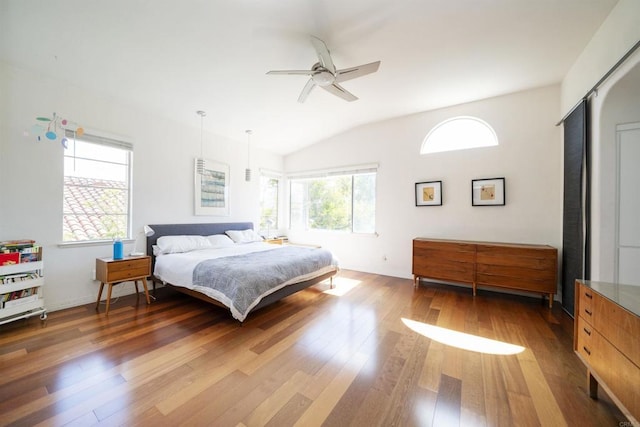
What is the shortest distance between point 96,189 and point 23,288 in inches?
52.0

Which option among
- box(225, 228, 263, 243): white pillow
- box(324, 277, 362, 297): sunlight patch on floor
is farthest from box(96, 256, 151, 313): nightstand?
box(324, 277, 362, 297): sunlight patch on floor

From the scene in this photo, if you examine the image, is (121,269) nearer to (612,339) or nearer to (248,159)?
(248,159)

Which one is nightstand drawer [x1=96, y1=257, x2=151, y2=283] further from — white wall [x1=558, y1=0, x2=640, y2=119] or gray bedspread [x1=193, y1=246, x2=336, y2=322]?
white wall [x1=558, y1=0, x2=640, y2=119]

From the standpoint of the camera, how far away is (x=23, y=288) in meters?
2.40

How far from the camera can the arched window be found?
394 centimetres

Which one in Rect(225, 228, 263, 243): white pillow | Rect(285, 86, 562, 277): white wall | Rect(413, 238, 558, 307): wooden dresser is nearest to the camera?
Rect(413, 238, 558, 307): wooden dresser

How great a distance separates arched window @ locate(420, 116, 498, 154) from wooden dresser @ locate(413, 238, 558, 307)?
163cm

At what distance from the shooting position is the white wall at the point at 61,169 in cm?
256

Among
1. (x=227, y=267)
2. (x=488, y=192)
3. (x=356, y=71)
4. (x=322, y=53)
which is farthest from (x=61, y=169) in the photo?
(x=488, y=192)

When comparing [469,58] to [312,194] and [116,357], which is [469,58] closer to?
[312,194]

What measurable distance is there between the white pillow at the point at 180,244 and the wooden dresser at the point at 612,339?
14.1 feet

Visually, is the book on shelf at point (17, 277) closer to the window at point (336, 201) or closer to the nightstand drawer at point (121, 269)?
the nightstand drawer at point (121, 269)

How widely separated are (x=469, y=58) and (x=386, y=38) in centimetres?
110

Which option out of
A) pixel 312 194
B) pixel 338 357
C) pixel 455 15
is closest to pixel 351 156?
pixel 312 194
